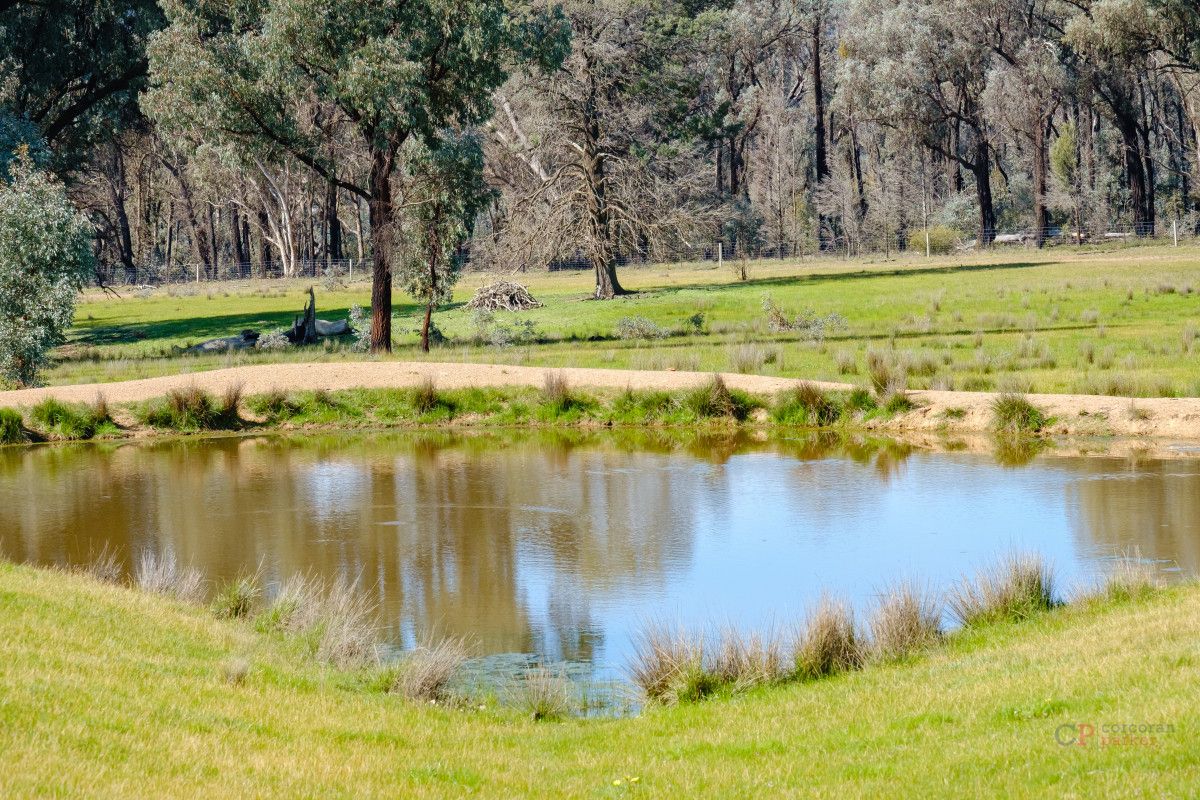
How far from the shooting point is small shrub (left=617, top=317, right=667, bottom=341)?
1432 inches

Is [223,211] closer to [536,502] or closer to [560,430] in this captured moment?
[560,430]

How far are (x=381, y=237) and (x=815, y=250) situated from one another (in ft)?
150

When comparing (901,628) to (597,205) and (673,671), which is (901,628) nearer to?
(673,671)

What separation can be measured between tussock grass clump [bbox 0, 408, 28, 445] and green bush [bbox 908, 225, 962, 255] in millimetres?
47568

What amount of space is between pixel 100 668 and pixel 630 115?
39692mm

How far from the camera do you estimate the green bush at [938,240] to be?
64.0 metres


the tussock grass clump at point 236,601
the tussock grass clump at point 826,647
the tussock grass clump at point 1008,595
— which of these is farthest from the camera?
the tussock grass clump at point 236,601

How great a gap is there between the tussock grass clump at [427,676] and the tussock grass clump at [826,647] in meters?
2.53

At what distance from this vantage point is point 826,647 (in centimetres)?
1016

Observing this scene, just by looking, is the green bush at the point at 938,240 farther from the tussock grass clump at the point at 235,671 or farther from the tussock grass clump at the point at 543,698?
the tussock grass clump at the point at 235,671

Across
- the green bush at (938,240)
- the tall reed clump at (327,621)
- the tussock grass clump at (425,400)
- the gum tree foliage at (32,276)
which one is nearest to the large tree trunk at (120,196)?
the green bush at (938,240)

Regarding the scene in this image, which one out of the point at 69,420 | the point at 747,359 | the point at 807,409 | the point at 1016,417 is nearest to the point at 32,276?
the point at 69,420

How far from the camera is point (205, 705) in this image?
27.0 feet

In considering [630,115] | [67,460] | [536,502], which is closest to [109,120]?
[630,115]
